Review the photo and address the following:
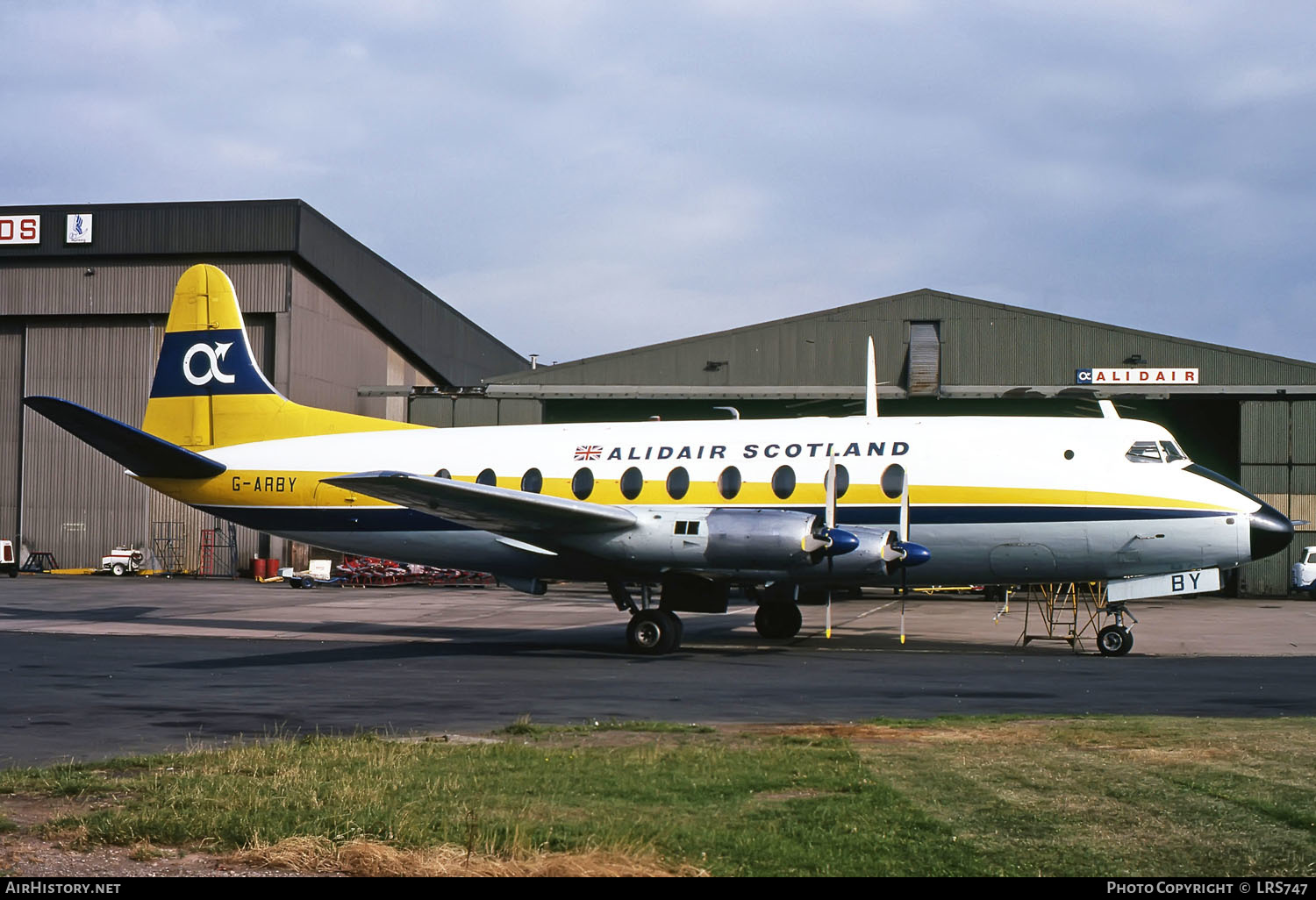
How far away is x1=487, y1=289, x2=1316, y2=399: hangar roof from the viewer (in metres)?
47.9

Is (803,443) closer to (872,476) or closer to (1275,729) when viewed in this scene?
(872,476)

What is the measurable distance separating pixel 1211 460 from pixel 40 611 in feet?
164

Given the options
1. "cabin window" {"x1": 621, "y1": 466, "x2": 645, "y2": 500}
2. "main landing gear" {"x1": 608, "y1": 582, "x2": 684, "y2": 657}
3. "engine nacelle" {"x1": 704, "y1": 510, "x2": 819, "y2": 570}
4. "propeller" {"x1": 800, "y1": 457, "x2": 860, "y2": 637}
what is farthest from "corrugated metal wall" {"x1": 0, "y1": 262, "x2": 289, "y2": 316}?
"propeller" {"x1": 800, "y1": 457, "x2": 860, "y2": 637}

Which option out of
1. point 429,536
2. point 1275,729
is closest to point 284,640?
point 429,536

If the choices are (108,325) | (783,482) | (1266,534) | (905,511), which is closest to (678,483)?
(783,482)

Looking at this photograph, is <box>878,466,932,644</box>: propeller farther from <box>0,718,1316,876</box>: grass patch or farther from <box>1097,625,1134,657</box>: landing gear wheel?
<box>0,718,1316,876</box>: grass patch

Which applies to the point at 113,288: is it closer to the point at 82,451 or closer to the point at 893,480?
the point at 82,451

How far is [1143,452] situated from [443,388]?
1452 inches

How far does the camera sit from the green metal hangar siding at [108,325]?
5406cm

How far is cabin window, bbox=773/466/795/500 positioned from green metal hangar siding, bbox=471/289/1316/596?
26.2 metres

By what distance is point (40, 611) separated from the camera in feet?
102

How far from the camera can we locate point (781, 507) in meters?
21.6

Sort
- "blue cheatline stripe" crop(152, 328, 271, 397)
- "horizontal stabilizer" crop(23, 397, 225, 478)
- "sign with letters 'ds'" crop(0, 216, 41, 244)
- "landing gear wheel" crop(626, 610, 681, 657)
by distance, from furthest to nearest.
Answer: "sign with letters 'ds'" crop(0, 216, 41, 244)
"blue cheatline stripe" crop(152, 328, 271, 397)
"horizontal stabilizer" crop(23, 397, 225, 478)
"landing gear wheel" crop(626, 610, 681, 657)

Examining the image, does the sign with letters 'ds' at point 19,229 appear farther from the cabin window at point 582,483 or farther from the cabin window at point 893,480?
the cabin window at point 893,480
